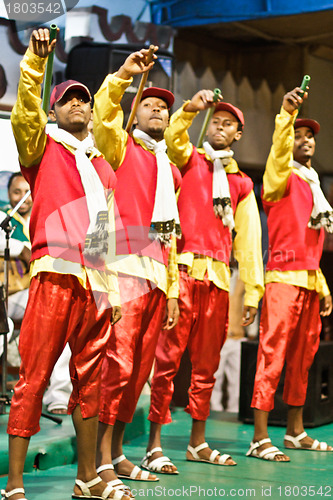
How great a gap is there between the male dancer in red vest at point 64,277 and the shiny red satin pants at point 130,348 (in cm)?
27

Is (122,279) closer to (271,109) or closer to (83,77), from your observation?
(83,77)

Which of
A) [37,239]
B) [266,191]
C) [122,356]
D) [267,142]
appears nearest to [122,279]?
[122,356]

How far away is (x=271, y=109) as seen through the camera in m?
7.50

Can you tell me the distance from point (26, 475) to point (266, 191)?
2.14 metres

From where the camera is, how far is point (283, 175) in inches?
183

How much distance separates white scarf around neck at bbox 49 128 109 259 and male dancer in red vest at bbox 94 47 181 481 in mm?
269

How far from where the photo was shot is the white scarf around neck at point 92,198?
3268 mm

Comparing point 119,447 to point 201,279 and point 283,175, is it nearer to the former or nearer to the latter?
point 201,279

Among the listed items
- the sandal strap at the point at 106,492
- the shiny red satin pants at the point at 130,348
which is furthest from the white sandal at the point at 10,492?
the shiny red satin pants at the point at 130,348

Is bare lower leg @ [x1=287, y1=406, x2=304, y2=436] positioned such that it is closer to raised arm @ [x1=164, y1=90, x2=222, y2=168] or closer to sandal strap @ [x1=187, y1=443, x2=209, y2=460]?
sandal strap @ [x1=187, y1=443, x2=209, y2=460]

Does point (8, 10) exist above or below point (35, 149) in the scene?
above

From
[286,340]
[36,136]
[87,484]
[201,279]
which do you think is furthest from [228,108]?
[87,484]

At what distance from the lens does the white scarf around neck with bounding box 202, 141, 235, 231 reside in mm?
4348

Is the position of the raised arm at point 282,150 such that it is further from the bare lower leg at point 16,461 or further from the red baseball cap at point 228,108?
the bare lower leg at point 16,461
